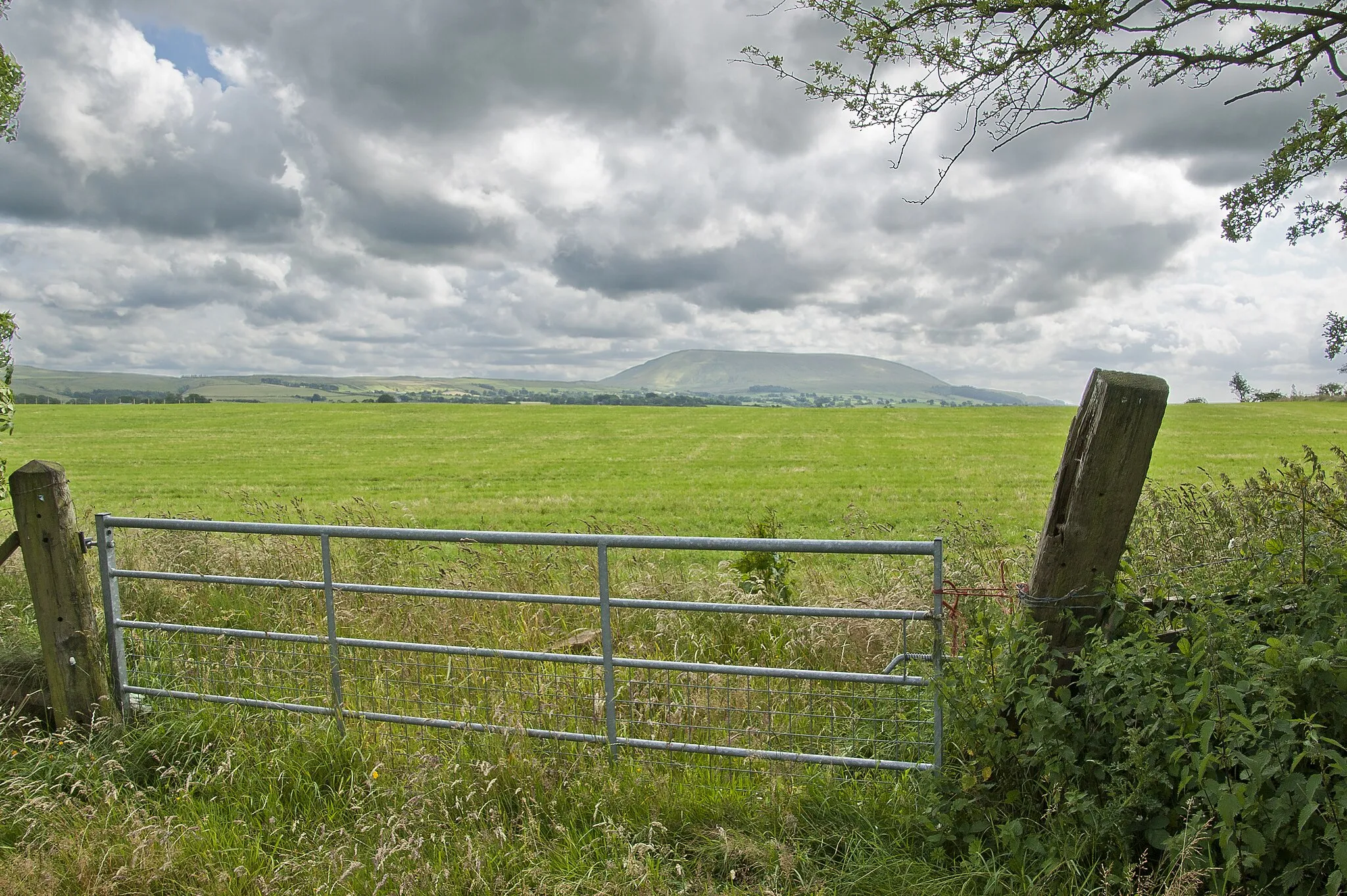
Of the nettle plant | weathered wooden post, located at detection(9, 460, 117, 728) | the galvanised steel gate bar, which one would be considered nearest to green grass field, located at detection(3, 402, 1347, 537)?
the galvanised steel gate bar

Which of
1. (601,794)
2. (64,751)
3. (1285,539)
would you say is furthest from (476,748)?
(1285,539)

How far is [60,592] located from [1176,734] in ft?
20.3

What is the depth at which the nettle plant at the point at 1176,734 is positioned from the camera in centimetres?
295

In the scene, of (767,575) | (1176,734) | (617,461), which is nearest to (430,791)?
(1176,734)

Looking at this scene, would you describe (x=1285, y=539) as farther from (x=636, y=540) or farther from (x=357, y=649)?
(x=357, y=649)

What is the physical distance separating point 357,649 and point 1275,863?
16.7 ft

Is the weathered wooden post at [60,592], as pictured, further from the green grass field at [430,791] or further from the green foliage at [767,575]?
the green foliage at [767,575]

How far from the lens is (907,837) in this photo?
3.76 meters

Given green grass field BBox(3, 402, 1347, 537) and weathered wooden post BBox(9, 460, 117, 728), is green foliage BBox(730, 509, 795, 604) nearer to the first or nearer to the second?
green grass field BBox(3, 402, 1347, 537)

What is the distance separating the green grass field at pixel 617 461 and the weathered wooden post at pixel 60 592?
442 cm

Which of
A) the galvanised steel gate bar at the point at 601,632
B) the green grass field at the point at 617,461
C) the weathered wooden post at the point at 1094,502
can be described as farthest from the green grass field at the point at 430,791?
the green grass field at the point at 617,461

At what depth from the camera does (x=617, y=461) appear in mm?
36469

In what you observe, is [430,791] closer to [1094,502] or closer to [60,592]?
[60,592]

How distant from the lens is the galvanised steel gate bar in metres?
3.89
